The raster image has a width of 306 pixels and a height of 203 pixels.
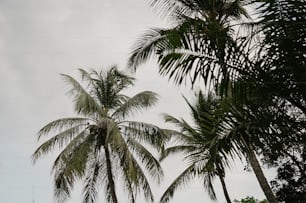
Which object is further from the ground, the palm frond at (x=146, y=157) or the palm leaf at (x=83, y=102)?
the palm leaf at (x=83, y=102)

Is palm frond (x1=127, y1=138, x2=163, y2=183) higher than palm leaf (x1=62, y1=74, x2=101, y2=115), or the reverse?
palm leaf (x1=62, y1=74, x2=101, y2=115)

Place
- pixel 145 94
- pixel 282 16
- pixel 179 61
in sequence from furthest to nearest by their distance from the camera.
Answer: pixel 145 94 → pixel 179 61 → pixel 282 16

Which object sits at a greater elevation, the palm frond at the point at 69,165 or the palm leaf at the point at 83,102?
the palm leaf at the point at 83,102

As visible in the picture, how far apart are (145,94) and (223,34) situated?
469 inches

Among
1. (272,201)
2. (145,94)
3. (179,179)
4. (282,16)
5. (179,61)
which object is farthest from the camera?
(179,179)

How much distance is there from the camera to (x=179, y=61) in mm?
5699

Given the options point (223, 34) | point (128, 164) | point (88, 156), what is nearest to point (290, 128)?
point (223, 34)

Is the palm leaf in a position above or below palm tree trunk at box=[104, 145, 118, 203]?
above

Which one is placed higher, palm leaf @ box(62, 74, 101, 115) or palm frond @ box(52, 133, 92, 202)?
palm leaf @ box(62, 74, 101, 115)

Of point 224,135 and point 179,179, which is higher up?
point 179,179

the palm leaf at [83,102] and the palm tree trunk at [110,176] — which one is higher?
the palm leaf at [83,102]

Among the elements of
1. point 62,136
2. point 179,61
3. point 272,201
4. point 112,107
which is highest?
point 112,107

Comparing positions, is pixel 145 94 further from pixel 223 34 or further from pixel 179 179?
pixel 223 34

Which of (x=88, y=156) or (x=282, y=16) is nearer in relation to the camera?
(x=282, y=16)
